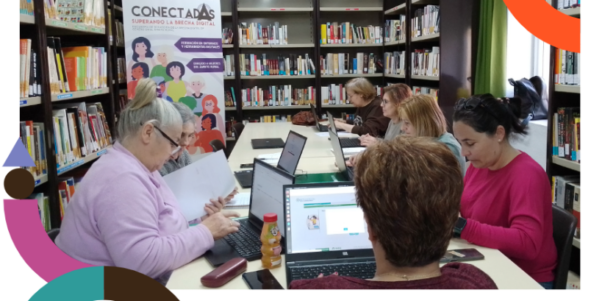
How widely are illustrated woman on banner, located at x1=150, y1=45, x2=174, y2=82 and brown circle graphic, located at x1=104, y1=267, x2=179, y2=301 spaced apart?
11.8 feet

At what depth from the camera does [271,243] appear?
4.64 ft

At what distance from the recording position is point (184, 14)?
463 centimetres

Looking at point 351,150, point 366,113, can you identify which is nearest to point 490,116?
point 351,150

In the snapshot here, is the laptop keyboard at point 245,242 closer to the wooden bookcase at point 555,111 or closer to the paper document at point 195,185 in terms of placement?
the paper document at point 195,185

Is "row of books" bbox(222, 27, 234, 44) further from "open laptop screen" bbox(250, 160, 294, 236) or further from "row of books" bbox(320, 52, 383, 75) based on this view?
"open laptop screen" bbox(250, 160, 294, 236)

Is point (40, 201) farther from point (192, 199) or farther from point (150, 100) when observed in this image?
point (150, 100)

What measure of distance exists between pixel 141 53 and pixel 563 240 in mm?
4062

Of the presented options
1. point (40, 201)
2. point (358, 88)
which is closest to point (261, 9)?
point (358, 88)

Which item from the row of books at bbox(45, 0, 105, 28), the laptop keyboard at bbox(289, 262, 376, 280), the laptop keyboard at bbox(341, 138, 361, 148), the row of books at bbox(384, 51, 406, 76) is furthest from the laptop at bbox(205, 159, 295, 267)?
the row of books at bbox(384, 51, 406, 76)

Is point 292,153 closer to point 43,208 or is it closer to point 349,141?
point 43,208

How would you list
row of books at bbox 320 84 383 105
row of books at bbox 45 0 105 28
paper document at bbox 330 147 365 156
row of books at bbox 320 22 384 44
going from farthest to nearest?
row of books at bbox 320 84 383 105 → row of books at bbox 320 22 384 44 → paper document at bbox 330 147 365 156 → row of books at bbox 45 0 105 28

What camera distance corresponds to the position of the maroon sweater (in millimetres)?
911

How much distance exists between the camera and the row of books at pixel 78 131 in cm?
246

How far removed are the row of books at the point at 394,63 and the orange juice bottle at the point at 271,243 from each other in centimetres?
417
